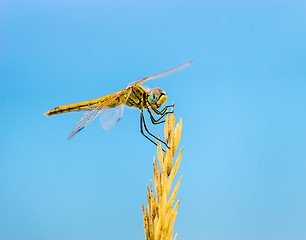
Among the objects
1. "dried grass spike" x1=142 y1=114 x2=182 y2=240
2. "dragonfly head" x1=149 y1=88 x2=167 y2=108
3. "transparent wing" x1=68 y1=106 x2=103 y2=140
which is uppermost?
"transparent wing" x1=68 y1=106 x2=103 y2=140

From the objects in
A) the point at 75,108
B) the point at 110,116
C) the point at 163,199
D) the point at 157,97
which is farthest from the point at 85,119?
the point at 163,199

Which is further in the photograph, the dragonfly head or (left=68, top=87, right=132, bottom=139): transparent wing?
(left=68, top=87, right=132, bottom=139): transparent wing

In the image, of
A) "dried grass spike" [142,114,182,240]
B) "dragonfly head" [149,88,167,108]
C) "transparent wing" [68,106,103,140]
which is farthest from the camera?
"transparent wing" [68,106,103,140]

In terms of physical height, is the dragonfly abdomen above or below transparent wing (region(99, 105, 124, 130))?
above

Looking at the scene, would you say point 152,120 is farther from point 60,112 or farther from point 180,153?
point 60,112

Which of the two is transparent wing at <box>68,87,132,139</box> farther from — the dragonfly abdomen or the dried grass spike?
the dried grass spike

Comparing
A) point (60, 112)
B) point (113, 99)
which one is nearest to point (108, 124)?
point (113, 99)

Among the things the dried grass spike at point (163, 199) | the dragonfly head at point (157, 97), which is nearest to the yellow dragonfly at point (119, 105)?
the dragonfly head at point (157, 97)

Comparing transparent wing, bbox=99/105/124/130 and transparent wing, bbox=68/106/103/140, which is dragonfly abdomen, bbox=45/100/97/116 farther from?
transparent wing, bbox=99/105/124/130

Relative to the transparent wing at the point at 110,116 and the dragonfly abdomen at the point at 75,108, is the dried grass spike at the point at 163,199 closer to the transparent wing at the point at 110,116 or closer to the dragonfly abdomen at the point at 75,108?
the transparent wing at the point at 110,116

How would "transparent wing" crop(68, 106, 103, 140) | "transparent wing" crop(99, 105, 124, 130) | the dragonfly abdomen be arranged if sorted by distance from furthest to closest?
the dragonfly abdomen
"transparent wing" crop(99, 105, 124, 130)
"transparent wing" crop(68, 106, 103, 140)

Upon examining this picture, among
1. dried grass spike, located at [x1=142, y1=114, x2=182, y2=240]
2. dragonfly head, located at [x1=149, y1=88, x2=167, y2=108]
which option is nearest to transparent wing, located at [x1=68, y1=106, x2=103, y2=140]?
dragonfly head, located at [x1=149, y1=88, x2=167, y2=108]
